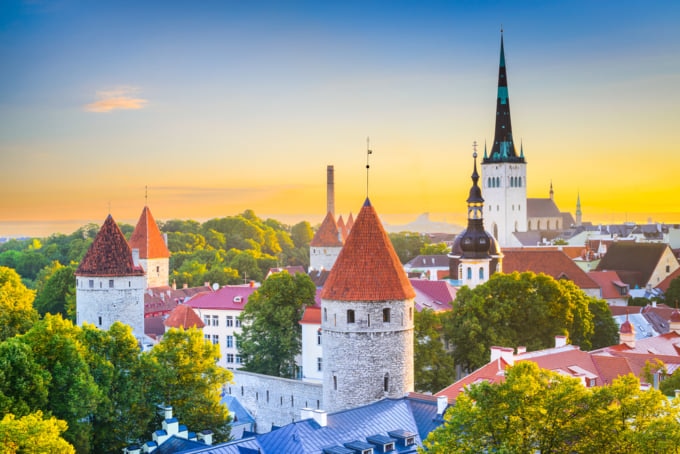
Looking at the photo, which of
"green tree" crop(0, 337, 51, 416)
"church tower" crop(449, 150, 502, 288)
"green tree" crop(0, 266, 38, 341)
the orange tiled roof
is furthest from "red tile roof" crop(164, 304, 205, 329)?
the orange tiled roof

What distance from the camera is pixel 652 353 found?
45.0 metres

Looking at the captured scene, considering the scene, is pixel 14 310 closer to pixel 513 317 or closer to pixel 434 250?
pixel 513 317

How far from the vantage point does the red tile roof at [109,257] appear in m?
48.6

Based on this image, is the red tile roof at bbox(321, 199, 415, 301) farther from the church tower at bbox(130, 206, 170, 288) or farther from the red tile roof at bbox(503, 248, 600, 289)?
the church tower at bbox(130, 206, 170, 288)

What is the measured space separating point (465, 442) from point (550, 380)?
9.97ft

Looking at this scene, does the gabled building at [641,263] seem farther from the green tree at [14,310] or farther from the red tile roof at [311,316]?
the green tree at [14,310]

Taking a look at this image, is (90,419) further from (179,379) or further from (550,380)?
(550,380)

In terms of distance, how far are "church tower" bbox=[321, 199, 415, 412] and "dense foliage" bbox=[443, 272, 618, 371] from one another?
551 inches

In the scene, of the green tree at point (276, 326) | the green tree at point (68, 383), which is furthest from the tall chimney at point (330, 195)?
the green tree at point (68, 383)

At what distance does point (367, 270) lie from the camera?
112 feet

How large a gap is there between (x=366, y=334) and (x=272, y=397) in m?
11.3

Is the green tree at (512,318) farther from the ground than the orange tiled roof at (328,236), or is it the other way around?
the orange tiled roof at (328,236)

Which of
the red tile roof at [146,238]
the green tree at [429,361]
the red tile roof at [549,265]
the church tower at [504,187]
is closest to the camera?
the green tree at [429,361]

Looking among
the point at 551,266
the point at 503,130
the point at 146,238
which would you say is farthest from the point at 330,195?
the point at 551,266
